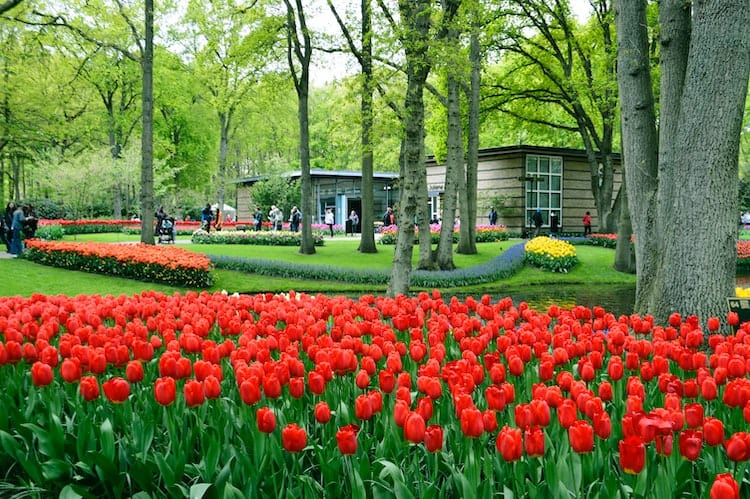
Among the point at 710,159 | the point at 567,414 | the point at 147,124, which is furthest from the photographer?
the point at 147,124

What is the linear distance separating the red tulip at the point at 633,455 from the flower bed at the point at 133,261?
14.0 metres

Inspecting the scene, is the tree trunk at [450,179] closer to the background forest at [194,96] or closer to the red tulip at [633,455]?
the background forest at [194,96]

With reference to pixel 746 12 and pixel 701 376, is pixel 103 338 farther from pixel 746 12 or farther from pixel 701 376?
pixel 746 12

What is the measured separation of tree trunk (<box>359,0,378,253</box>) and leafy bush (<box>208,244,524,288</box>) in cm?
427

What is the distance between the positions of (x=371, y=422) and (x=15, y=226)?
66.8 ft

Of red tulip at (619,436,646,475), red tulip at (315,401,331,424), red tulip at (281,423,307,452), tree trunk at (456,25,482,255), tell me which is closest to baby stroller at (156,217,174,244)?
tree trunk at (456,25,482,255)

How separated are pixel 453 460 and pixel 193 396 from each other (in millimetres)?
1194

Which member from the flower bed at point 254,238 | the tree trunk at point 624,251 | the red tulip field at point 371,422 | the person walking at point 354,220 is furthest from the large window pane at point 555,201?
the red tulip field at point 371,422

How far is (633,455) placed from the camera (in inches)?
85.4

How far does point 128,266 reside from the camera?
16.5m

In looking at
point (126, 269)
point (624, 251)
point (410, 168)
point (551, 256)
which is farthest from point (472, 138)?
point (126, 269)

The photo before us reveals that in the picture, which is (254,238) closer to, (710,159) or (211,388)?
(710,159)

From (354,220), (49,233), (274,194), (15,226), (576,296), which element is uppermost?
(274,194)

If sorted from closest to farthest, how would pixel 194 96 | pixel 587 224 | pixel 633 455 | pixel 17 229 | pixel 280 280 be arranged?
pixel 633 455 < pixel 280 280 < pixel 17 229 < pixel 587 224 < pixel 194 96
